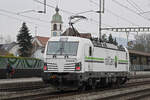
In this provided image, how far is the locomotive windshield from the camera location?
16.4 metres

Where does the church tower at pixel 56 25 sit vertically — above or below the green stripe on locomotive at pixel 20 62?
above

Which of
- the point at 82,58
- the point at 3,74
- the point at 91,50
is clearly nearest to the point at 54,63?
the point at 82,58

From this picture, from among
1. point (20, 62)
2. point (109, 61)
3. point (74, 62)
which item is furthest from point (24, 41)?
point (74, 62)

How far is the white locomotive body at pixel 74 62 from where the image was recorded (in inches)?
621

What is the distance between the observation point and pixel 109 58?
20281 mm

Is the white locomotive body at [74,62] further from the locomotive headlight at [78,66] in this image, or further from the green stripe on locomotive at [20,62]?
the green stripe on locomotive at [20,62]

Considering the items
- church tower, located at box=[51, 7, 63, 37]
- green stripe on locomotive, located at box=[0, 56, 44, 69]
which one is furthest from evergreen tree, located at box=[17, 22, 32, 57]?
green stripe on locomotive, located at box=[0, 56, 44, 69]

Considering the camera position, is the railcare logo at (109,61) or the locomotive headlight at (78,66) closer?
the locomotive headlight at (78,66)

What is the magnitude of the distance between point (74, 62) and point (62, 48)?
49.9 inches

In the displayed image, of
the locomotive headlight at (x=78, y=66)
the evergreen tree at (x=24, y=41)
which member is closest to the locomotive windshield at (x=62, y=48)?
the locomotive headlight at (x=78, y=66)

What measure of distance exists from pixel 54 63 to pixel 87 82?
8.58ft

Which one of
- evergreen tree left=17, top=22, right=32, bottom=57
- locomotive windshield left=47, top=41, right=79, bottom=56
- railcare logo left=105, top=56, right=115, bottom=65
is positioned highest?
evergreen tree left=17, top=22, right=32, bottom=57

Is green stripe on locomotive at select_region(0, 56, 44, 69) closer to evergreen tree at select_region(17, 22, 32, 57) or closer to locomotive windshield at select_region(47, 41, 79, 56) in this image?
locomotive windshield at select_region(47, 41, 79, 56)

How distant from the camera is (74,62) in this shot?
52.2ft
